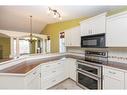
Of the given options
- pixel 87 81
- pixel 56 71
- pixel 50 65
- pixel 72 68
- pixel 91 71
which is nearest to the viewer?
pixel 91 71

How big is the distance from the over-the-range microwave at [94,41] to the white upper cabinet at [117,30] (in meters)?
0.13

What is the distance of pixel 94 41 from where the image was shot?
9.73ft

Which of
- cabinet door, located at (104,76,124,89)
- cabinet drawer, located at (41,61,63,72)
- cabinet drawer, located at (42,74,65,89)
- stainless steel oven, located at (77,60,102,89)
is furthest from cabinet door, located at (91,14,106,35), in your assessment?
cabinet drawer, located at (42,74,65,89)

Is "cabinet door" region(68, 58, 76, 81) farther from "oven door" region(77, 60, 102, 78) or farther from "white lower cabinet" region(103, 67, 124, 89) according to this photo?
"white lower cabinet" region(103, 67, 124, 89)

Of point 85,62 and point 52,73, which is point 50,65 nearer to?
point 52,73

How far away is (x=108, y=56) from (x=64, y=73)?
1.46 m

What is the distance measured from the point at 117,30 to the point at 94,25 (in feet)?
2.26

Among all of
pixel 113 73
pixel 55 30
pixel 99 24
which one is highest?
pixel 55 30

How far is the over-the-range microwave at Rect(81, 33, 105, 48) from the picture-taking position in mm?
2751

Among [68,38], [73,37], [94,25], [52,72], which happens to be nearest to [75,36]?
[73,37]

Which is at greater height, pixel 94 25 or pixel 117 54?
pixel 94 25

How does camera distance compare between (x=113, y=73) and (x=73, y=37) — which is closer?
(x=113, y=73)

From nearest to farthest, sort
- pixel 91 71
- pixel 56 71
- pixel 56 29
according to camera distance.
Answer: pixel 91 71 < pixel 56 71 < pixel 56 29
